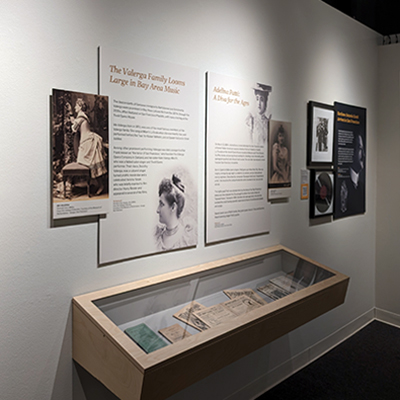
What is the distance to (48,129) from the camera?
5.15ft

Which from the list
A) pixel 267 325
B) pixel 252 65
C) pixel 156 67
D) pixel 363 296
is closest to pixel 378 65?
pixel 252 65

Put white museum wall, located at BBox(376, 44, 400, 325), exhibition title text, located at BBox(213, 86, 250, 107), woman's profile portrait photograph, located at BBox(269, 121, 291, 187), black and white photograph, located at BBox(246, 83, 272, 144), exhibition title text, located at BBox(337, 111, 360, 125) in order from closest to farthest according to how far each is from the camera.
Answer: exhibition title text, located at BBox(213, 86, 250, 107) < black and white photograph, located at BBox(246, 83, 272, 144) < woman's profile portrait photograph, located at BBox(269, 121, 291, 187) < exhibition title text, located at BBox(337, 111, 360, 125) < white museum wall, located at BBox(376, 44, 400, 325)

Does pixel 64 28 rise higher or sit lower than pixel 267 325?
higher

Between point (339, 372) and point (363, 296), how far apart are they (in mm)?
1076

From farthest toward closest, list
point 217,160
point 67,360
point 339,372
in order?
1. point 339,372
2. point 217,160
3. point 67,360

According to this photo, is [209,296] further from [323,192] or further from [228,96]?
[323,192]

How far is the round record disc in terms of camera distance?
10.2ft

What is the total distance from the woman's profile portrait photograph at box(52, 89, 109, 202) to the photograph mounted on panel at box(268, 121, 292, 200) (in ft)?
4.27

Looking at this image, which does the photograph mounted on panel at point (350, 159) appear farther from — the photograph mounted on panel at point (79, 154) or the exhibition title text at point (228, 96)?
the photograph mounted on panel at point (79, 154)

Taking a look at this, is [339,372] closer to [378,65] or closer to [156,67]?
[156,67]

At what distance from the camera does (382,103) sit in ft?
12.8

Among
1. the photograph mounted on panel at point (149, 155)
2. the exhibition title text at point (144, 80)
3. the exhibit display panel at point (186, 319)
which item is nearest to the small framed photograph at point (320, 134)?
the exhibit display panel at point (186, 319)

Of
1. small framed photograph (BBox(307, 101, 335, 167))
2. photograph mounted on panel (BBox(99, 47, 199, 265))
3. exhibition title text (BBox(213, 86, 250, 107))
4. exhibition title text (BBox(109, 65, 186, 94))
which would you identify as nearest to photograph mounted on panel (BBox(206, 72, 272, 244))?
exhibition title text (BBox(213, 86, 250, 107))

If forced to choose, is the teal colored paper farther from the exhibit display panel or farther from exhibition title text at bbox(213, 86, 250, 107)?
exhibition title text at bbox(213, 86, 250, 107)
